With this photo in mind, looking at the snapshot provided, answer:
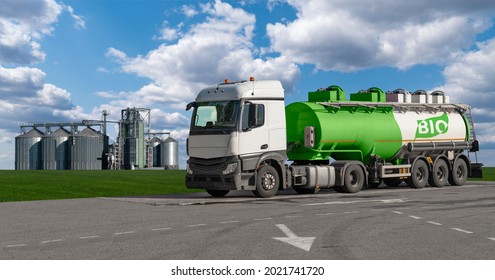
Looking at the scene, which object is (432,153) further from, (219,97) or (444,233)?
(444,233)

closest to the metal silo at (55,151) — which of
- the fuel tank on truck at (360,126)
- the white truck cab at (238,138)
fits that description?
the fuel tank on truck at (360,126)

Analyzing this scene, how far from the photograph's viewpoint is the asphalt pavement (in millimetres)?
8523

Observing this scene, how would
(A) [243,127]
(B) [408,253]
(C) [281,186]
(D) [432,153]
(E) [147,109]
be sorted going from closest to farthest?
(B) [408,253]
(A) [243,127]
(C) [281,186]
(D) [432,153]
(E) [147,109]

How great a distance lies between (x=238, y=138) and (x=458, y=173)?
1315cm

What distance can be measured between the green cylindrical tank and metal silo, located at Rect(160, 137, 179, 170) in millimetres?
86709

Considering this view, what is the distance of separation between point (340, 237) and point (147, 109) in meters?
90.4

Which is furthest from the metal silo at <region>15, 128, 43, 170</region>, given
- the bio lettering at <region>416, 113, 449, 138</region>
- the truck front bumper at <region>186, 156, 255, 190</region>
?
the truck front bumper at <region>186, 156, 255, 190</region>

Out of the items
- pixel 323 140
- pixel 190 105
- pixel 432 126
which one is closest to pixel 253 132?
pixel 190 105

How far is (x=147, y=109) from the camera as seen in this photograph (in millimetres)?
98125

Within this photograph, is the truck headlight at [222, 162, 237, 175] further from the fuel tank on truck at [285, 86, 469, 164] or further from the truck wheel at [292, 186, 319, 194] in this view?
the truck wheel at [292, 186, 319, 194]

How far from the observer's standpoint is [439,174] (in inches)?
997

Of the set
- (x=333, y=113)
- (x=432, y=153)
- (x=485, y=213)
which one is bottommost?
(x=485, y=213)
